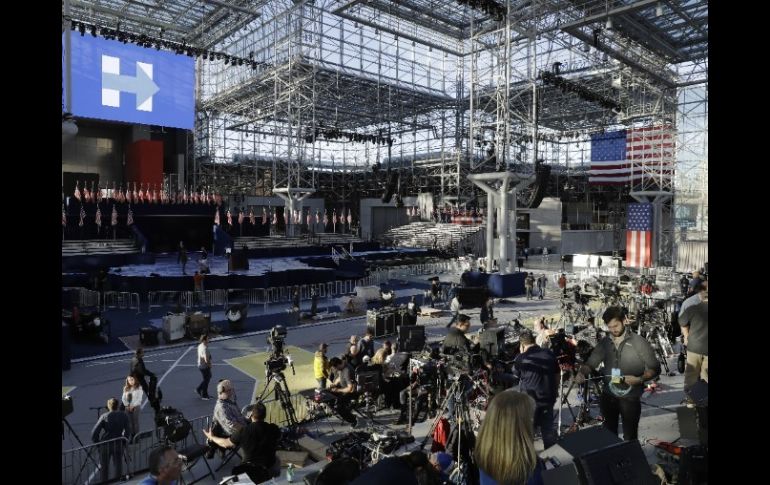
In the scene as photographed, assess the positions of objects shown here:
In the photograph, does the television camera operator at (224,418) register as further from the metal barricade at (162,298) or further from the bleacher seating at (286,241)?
the bleacher seating at (286,241)

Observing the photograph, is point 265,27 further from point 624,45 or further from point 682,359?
point 682,359

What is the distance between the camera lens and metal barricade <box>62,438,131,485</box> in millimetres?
6780

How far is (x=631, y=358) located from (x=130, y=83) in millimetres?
33599

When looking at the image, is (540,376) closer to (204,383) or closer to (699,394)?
(699,394)

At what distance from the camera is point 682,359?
428 inches

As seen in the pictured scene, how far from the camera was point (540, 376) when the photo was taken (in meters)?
6.65

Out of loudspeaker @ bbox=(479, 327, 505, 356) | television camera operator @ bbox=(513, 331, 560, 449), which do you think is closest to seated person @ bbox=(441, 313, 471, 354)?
television camera operator @ bbox=(513, 331, 560, 449)

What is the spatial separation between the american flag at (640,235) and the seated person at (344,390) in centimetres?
2934

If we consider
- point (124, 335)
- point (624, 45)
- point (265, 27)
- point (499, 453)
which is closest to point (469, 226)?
point (624, 45)

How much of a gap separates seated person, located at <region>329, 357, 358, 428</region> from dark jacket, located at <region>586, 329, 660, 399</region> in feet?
13.5

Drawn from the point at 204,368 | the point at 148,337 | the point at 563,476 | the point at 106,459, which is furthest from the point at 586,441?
the point at 148,337

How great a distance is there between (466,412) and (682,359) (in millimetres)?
6213
